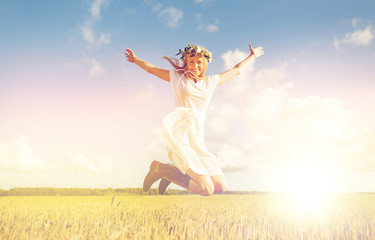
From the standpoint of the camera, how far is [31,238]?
3.27 m

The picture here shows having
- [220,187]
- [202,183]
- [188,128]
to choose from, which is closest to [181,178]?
[202,183]

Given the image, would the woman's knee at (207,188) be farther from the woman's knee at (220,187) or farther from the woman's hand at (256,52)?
the woman's hand at (256,52)

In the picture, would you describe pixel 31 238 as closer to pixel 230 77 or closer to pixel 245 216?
pixel 245 216

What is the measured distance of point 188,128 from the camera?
15.1ft

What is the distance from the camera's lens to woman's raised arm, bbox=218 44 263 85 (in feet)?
16.7

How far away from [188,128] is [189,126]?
3cm

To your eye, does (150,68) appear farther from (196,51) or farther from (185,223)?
(185,223)

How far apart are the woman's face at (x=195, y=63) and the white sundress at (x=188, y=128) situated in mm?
176

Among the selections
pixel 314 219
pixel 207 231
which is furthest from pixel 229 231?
pixel 314 219

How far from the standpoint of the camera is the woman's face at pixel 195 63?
4875 millimetres

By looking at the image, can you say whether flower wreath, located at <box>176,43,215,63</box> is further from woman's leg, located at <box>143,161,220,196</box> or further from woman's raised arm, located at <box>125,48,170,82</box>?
woman's leg, located at <box>143,161,220,196</box>

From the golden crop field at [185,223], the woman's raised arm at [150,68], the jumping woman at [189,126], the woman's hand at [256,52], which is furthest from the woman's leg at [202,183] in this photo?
the woman's hand at [256,52]

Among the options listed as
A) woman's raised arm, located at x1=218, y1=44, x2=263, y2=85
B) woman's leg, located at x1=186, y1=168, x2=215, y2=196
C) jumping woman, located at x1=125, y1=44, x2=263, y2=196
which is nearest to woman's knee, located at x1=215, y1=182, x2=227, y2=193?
jumping woman, located at x1=125, y1=44, x2=263, y2=196

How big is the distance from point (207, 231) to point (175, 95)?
2103 mm
